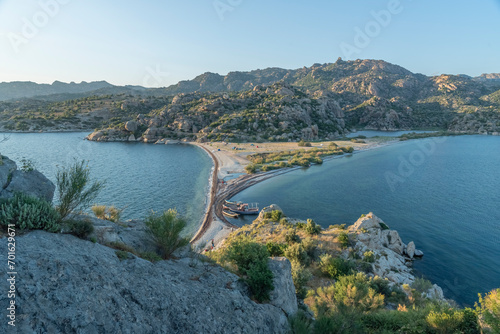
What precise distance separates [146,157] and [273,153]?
39.4m

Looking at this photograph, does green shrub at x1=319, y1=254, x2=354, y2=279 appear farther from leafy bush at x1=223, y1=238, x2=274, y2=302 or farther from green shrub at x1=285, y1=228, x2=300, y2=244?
leafy bush at x1=223, y1=238, x2=274, y2=302

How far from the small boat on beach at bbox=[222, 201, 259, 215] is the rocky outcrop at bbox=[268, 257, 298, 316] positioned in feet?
78.0

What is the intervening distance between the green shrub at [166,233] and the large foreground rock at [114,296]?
1510 millimetres

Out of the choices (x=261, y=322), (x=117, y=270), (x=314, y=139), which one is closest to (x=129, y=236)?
(x=117, y=270)

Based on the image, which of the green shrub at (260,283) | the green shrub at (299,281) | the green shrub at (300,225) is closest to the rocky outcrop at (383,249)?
the green shrub at (300,225)

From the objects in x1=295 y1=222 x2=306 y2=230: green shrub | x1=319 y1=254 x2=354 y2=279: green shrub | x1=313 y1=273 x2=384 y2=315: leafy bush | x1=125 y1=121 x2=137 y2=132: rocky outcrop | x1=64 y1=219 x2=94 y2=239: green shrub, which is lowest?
x1=319 y1=254 x2=354 y2=279: green shrub

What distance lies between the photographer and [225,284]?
9.27m

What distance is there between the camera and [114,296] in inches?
245

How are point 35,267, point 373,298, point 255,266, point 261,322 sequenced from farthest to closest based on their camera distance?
point 373,298 → point 255,266 → point 261,322 → point 35,267

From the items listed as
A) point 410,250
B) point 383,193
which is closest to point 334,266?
point 410,250

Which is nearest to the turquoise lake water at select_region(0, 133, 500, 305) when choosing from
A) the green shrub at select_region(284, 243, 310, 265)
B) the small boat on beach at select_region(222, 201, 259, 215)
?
the small boat on beach at select_region(222, 201, 259, 215)

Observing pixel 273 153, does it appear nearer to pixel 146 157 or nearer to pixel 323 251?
pixel 146 157

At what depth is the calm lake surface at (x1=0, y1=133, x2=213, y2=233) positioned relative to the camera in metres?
36.7

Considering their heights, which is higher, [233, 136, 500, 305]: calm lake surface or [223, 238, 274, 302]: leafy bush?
[223, 238, 274, 302]: leafy bush
